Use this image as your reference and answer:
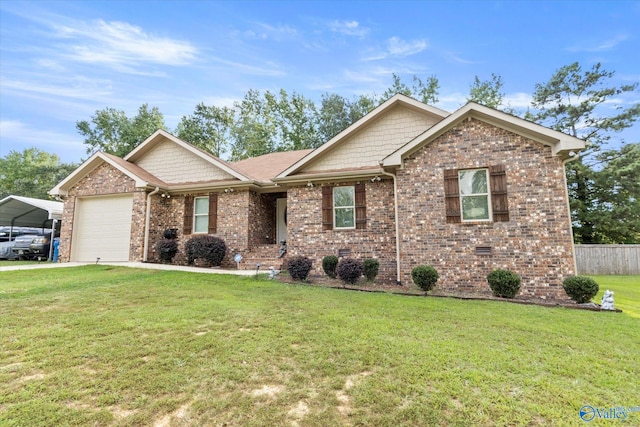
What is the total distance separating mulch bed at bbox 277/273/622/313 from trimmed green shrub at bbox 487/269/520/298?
178mm

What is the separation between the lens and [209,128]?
96.4ft

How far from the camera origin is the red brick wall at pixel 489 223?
7.95 metres

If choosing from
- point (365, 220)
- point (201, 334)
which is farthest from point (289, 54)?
point (201, 334)

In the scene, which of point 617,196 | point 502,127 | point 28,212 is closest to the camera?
point 502,127

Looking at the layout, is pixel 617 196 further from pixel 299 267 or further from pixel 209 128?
pixel 209 128

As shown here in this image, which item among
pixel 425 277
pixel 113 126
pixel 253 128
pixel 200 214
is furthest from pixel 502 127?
pixel 113 126

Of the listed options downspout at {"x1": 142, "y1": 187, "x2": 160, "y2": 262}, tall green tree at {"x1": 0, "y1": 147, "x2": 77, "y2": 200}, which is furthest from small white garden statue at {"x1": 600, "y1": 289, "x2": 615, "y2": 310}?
tall green tree at {"x1": 0, "y1": 147, "x2": 77, "y2": 200}

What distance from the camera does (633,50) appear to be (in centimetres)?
1548

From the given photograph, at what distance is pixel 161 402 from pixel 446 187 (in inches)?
332

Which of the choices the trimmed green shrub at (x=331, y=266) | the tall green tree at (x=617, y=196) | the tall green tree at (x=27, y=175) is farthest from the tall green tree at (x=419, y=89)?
the tall green tree at (x=27, y=175)

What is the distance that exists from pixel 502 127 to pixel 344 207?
525cm

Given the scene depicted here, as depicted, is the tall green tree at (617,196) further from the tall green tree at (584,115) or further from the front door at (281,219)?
the front door at (281,219)

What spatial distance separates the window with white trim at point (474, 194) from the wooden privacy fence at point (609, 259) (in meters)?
9.73

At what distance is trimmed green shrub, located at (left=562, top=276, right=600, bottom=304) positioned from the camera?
22.7 ft
